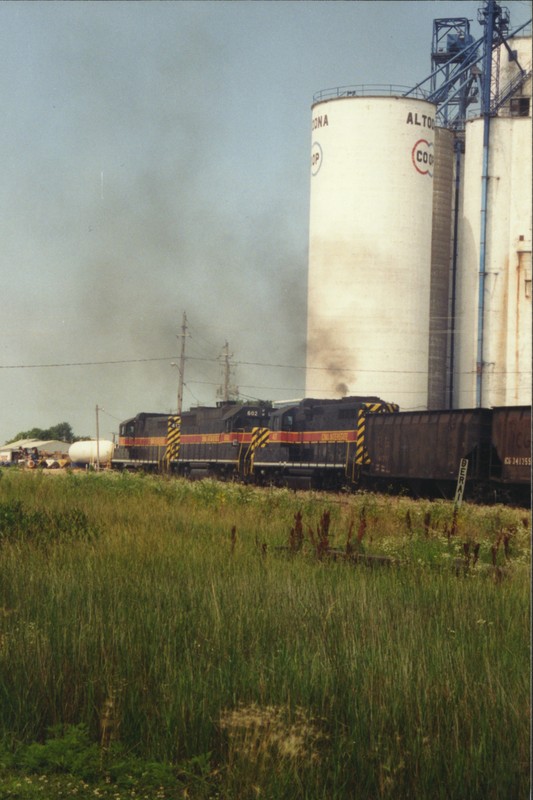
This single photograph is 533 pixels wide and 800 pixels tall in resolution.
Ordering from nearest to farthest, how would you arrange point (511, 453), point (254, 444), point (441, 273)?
1. point (511, 453)
2. point (254, 444)
3. point (441, 273)

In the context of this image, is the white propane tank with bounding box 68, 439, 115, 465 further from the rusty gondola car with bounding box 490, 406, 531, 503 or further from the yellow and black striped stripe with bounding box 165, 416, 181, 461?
the rusty gondola car with bounding box 490, 406, 531, 503

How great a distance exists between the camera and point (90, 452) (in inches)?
2559

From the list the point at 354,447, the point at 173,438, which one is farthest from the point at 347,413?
the point at 173,438

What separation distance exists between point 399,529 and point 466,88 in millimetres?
54249

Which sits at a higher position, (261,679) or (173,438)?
(173,438)

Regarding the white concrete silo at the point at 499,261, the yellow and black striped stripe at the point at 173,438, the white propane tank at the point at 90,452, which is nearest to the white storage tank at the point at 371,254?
the white concrete silo at the point at 499,261

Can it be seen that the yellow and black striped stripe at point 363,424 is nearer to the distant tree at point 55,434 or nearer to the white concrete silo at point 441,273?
the white concrete silo at point 441,273

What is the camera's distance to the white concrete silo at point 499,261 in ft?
166

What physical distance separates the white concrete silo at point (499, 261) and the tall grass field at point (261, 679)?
40.9 metres

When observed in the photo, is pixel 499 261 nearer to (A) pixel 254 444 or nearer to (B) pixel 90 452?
(A) pixel 254 444

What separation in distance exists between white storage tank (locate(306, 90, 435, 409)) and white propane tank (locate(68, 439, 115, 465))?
59.9 feet

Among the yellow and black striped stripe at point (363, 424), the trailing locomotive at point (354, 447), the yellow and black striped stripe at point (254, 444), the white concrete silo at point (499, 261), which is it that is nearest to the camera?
the trailing locomotive at point (354, 447)

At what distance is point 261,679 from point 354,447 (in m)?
28.2

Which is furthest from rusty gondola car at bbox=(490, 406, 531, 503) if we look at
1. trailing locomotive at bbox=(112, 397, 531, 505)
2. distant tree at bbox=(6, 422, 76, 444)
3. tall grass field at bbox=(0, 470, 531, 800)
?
distant tree at bbox=(6, 422, 76, 444)
